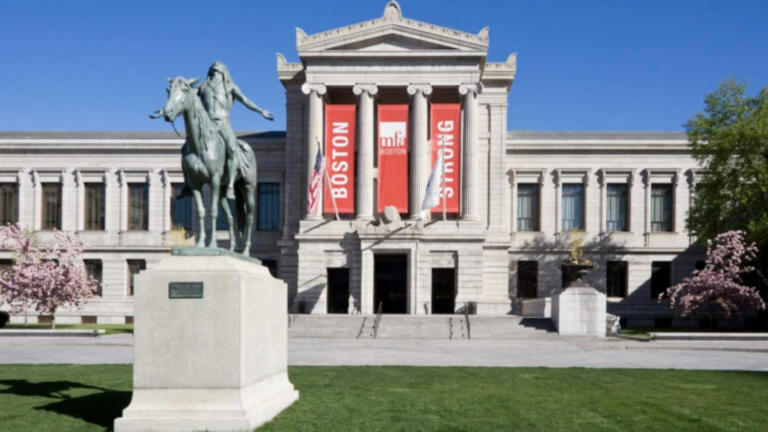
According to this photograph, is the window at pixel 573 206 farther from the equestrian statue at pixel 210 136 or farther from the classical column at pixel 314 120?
the equestrian statue at pixel 210 136

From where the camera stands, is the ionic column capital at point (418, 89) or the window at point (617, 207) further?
the window at point (617, 207)

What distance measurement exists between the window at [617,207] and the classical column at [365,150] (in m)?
17.6

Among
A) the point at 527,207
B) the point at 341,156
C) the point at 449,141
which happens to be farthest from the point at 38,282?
the point at 527,207

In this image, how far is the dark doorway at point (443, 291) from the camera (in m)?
49.2

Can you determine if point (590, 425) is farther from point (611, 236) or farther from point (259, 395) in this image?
point (611, 236)

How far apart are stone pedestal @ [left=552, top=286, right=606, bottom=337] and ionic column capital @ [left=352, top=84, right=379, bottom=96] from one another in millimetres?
19135

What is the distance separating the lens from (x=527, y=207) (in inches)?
2165

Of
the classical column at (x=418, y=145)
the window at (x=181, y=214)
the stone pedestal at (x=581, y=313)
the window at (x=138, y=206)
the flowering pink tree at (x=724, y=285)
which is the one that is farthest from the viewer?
the window at (x=138, y=206)

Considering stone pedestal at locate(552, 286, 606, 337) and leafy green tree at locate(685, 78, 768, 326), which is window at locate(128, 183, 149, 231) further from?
leafy green tree at locate(685, 78, 768, 326)

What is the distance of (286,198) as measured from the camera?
5281 centimetres

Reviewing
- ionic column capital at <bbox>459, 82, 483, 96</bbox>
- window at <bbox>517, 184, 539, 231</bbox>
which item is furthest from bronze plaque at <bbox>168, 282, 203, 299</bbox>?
window at <bbox>517, 184, 539, 231</bbox>

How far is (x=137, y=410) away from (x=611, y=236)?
155 ft

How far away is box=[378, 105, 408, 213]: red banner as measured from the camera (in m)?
48.3

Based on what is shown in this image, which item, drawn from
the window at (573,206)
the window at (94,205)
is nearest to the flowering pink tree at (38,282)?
the window at (94,205)
